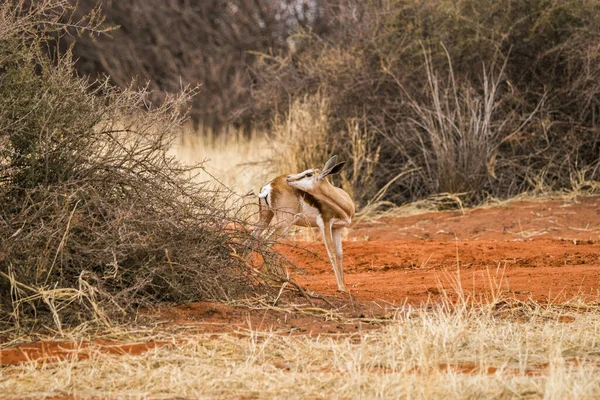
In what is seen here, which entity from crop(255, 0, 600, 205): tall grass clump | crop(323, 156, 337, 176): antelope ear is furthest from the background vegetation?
crop(323, 156, 337, 176): antelope ear

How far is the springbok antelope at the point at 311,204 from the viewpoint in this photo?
7090mm

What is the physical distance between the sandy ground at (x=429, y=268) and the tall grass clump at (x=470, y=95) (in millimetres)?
940

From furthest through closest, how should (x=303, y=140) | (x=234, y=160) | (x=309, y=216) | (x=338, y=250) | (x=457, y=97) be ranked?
(x=234, y=160)
(x=457, y=97)
(x=303, y=140)
(x=338, y=250)
(x=309, y=216)

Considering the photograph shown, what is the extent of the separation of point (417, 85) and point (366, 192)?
1.95 meters

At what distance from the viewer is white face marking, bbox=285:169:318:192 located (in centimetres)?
722

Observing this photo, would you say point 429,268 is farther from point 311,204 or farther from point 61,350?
A: point 61,350

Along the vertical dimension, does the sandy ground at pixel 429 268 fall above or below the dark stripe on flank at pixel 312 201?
below

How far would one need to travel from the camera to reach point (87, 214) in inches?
228

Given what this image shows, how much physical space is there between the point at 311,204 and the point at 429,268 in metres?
1.87

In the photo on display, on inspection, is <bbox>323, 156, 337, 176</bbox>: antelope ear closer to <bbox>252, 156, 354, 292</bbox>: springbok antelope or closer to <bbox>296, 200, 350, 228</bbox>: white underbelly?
<bbox>252, 156, 354, 292</bbox>: springbok antelope

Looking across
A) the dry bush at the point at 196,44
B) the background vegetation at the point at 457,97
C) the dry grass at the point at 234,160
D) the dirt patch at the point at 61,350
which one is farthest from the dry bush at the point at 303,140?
the dry bush at the point at 196,44

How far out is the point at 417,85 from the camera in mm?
13969

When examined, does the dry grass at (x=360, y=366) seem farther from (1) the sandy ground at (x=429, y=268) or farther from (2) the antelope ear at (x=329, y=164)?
(2) the antelope ear at (x=329, y=164)

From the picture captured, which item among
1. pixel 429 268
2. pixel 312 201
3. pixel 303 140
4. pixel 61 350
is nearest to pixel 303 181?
pixel 312 201
